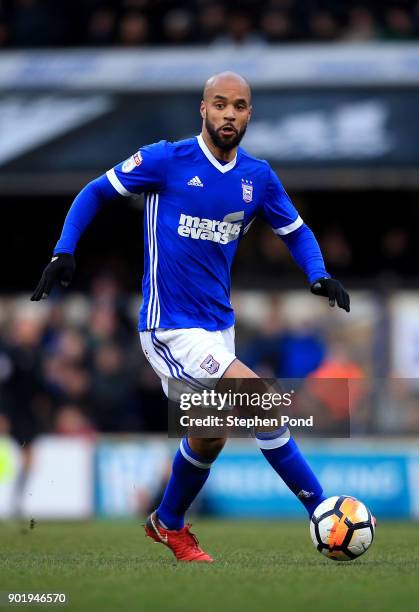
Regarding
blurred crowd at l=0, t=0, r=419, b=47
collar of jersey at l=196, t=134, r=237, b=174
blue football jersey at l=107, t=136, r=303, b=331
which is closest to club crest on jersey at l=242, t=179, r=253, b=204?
blue football jersey at l=107, t=136, r=303, b=331

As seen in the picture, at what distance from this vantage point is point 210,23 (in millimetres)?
14250

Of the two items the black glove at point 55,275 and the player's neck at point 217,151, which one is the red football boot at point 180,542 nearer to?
the black glove at point 55,275

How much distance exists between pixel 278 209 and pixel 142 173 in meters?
0.76

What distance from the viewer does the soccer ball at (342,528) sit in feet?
19.9

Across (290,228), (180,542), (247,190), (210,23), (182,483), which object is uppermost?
(210,23)

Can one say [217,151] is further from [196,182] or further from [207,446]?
[207,446]

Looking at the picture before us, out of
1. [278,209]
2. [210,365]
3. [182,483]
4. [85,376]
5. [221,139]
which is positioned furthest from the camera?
[85,376]

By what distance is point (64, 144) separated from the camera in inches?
552

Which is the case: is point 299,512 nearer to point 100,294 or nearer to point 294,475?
point 100,294

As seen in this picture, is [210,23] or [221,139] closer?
[221,139]

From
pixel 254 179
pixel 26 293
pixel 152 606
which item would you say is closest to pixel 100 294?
pixel 26 293

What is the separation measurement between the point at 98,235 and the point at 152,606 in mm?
11408

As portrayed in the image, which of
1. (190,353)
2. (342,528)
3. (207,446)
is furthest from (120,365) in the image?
(342,528)

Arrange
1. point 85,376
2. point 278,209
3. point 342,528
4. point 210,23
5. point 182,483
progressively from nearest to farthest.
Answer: point 342,528, point 182,483, point 278,209, point 85,376, point 210,23
